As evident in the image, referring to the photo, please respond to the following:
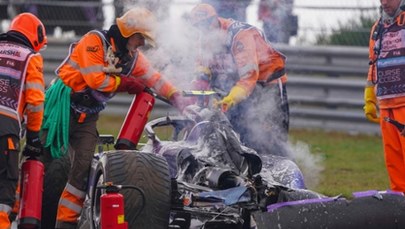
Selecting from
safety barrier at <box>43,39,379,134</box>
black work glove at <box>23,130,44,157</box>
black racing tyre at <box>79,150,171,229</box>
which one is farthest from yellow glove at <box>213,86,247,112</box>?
safety barrier at <box>43,39,379,134</box>

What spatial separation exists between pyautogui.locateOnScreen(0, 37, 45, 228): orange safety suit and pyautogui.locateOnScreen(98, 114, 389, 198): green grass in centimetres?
334

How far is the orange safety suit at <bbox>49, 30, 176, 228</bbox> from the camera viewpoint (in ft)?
29.5

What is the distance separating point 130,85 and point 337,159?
5.35 meters

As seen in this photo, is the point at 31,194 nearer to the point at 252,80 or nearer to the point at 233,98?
the point at 233,98

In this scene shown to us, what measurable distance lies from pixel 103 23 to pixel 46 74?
1.24 m

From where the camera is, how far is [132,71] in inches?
369

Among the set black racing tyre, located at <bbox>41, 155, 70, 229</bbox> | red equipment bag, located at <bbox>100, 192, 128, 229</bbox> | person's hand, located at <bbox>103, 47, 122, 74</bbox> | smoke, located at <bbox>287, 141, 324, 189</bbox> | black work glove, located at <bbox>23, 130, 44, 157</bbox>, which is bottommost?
smoke, located at <bbox>287, 141, 324, 189</bbox>

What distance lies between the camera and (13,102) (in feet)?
27.3

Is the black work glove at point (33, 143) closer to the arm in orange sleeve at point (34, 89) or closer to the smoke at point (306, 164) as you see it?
the arm in orange sleeve at point (34, 89)

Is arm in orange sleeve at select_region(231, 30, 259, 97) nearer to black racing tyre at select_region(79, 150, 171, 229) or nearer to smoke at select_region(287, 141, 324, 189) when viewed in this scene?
smoke at select_region(287, 141, 324, 189)

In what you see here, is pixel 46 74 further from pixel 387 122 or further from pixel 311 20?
pixel 387 122

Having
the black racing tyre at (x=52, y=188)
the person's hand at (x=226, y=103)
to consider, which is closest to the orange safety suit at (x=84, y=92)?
the black racing tyre at (x=52, y=188)

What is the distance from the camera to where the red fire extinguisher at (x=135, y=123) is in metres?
9.09

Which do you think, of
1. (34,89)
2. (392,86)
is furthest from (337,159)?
(34,89)
